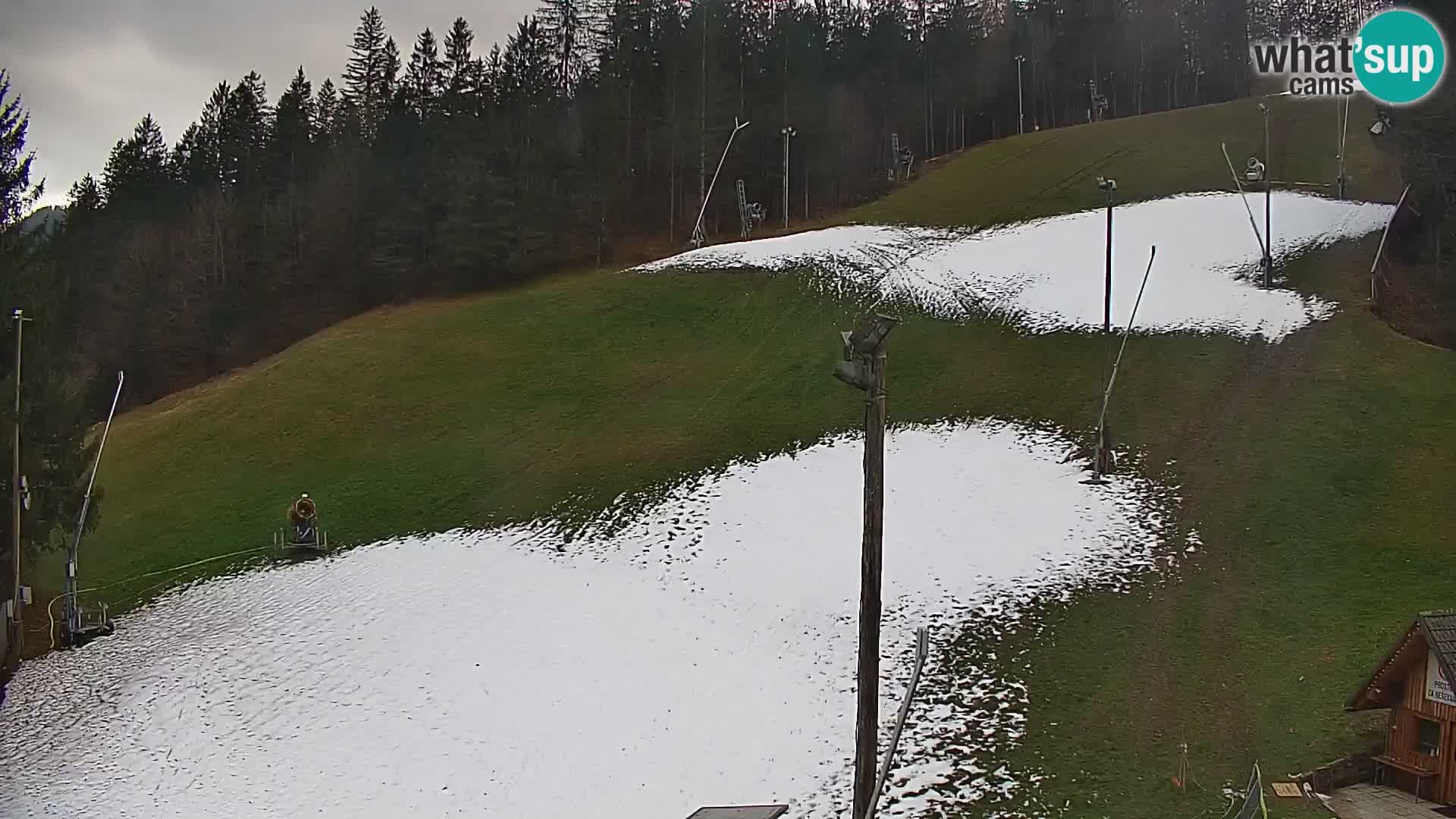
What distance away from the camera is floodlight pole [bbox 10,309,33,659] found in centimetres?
2448

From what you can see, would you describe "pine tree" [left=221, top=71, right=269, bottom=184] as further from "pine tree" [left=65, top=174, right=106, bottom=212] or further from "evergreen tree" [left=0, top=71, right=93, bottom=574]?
"evergreen tree" [left=0, top=71, right=93, bottom=574]

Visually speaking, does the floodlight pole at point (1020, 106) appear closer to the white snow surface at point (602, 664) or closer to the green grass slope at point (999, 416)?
the green grass slope at point (999, 416)

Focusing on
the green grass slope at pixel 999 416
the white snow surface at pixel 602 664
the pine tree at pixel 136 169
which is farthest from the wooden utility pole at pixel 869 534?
the pine tree at pixel 136 169

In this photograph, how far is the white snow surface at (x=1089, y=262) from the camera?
3916cm

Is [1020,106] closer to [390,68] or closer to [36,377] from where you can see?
[390,68]

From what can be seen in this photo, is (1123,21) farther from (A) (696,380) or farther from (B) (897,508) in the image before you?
(B) (897,508)

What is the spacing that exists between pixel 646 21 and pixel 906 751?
227ft

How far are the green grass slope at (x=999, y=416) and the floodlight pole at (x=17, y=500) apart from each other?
3048 millimetres

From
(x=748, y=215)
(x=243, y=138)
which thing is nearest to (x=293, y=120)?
(x=243, y=138)

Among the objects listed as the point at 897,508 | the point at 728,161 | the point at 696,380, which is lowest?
the point at 897,508

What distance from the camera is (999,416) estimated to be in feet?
107

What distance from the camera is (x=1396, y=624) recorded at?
20.3 metres

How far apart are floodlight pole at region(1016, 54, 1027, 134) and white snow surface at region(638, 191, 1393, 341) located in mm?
34660

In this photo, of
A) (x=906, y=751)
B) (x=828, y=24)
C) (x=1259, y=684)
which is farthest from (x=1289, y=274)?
(x=828, y=24)
